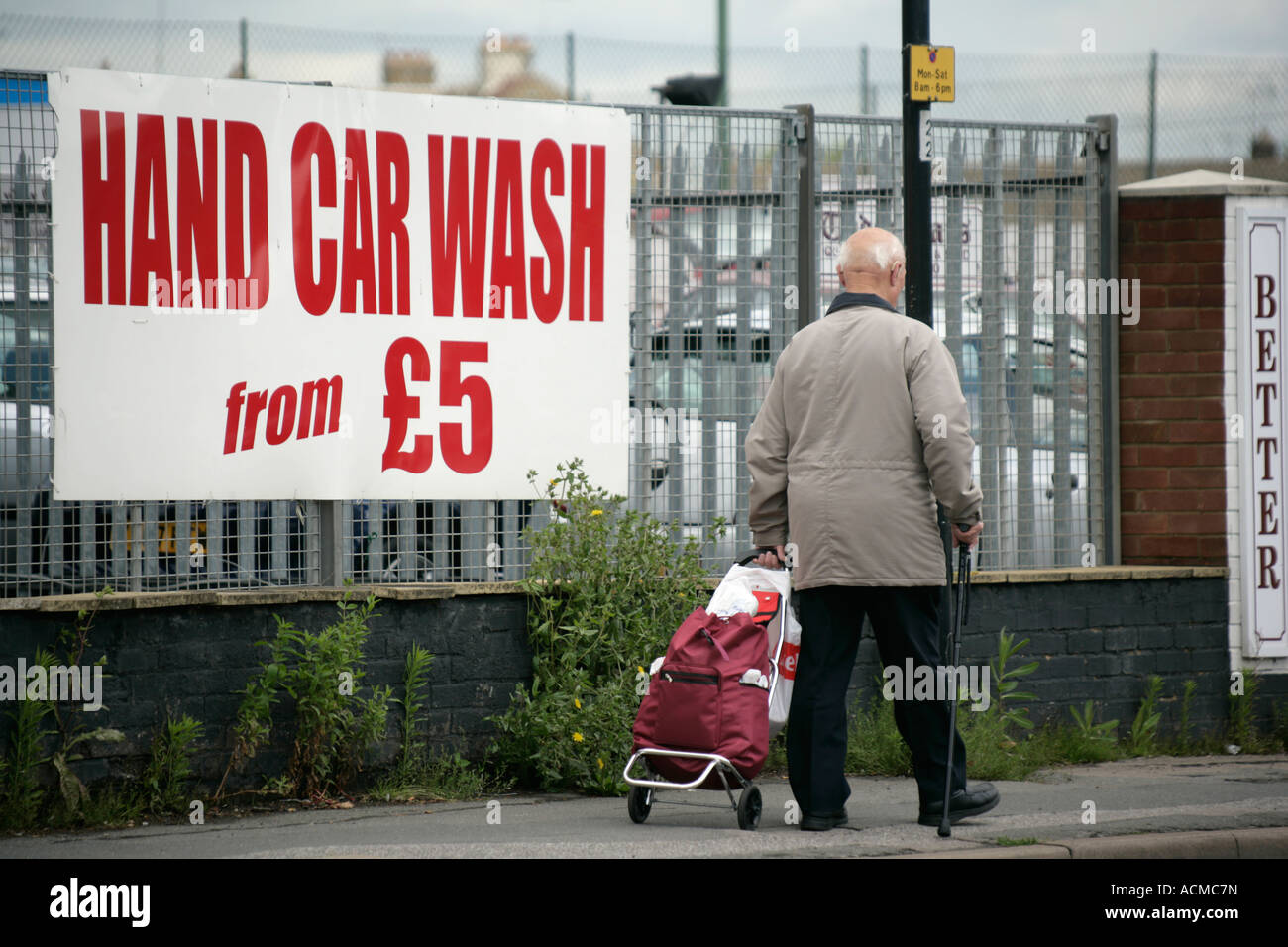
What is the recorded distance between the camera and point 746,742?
615cm

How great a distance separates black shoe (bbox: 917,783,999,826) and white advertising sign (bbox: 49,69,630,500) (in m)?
2.43

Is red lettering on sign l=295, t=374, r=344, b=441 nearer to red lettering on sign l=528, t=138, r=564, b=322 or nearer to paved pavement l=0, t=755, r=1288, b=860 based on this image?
red lettering on sign l=528, t=138, r=564, b=322

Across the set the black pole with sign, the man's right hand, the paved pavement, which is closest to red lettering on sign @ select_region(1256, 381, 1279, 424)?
the paved pavement

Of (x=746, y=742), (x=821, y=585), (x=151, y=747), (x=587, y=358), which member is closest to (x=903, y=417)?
(x=821, y=585)

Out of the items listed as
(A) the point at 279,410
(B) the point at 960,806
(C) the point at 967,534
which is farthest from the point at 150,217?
(B) the point at 960,806

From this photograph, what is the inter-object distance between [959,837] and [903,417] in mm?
1616

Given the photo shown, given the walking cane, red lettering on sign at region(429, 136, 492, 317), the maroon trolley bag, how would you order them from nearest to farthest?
the walking cane, the maroon trolley bag, red lettering on sign at region(429, 136, 492, 317)

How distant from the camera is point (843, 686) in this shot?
613 cm

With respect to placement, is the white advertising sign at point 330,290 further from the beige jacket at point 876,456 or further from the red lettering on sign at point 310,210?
the beige jacket at point 876,456

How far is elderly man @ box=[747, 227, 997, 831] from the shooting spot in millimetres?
5973

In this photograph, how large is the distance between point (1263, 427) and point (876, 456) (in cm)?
385

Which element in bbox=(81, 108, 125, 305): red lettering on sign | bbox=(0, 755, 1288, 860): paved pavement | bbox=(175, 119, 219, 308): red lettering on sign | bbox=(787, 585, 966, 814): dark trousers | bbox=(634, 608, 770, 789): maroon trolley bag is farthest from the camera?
bbox=(175, 119, 219, 308): red lettering on sign

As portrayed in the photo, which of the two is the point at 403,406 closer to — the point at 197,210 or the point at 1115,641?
the point at 197,210

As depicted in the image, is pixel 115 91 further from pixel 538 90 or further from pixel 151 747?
pixel 538 90
